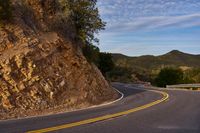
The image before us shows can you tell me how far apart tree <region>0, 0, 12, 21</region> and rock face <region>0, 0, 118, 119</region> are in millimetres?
537

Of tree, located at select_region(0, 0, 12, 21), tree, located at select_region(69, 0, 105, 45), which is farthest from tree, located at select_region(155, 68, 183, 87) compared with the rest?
tree, located at select_region(0, 0, 12, 21)

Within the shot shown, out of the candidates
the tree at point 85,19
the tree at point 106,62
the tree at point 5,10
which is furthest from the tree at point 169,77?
the tree at point 5,10

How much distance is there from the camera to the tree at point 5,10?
24.4m

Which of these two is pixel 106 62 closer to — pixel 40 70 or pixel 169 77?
pixel 169 77

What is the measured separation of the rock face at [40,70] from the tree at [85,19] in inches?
84.9

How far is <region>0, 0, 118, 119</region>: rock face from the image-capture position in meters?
21.1

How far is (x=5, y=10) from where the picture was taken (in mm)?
24750

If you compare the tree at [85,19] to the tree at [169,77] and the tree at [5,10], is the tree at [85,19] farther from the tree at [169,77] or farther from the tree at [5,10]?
the tree at [169,77]

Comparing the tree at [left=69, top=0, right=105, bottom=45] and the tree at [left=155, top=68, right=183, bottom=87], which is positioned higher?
the tree at [left=69, top=0, right=105, bottom=45]

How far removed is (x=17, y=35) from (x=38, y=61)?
2.07m

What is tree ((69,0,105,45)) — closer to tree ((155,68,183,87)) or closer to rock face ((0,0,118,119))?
rock face ((0,0,118,119))

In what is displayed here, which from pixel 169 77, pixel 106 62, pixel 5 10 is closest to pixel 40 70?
pixel 5 10

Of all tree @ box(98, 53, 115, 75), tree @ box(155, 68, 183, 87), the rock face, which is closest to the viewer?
the rock face

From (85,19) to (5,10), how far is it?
9.97m
